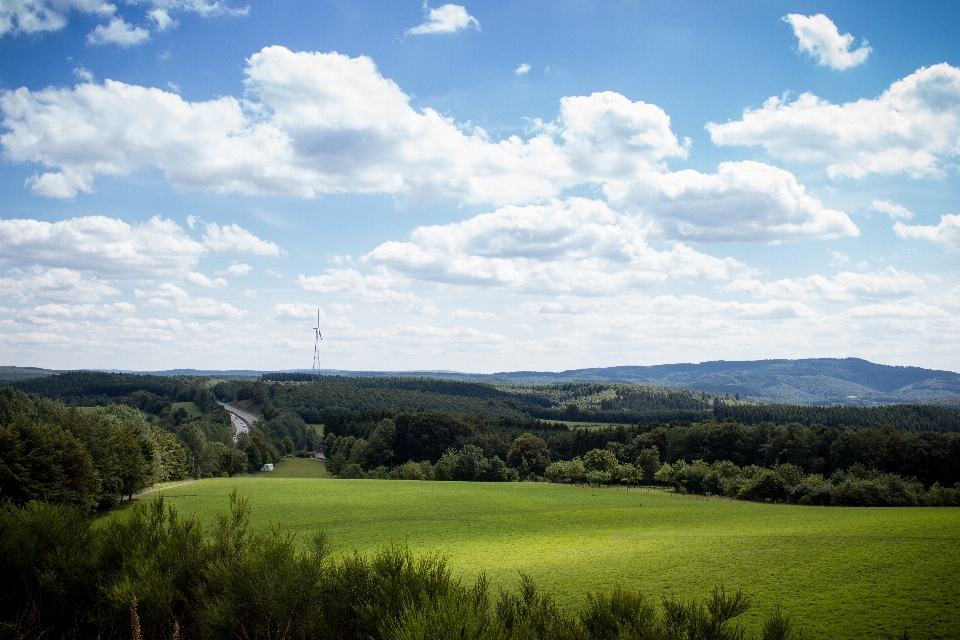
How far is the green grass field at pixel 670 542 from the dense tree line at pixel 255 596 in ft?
18.7

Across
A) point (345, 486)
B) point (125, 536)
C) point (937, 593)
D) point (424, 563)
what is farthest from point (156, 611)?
point (345, 486)

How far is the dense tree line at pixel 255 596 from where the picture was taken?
16.1 metres

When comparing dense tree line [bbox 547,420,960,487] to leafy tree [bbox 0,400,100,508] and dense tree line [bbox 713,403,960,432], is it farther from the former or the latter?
leafy tree [bbox 0,400,100,508]

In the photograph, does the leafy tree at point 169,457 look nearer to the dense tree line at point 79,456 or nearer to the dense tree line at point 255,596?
the dense tree line at point 79,456

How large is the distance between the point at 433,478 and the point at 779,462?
211 feet

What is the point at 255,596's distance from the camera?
64.4 feet

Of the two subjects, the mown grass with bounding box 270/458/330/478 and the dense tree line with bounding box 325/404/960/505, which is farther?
the mown grass with bounding box 270/458/330/478

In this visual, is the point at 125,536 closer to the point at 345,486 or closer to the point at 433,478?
the point at 345,486

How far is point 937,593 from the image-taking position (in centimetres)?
2798

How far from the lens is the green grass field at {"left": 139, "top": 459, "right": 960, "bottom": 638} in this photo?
28.3 m

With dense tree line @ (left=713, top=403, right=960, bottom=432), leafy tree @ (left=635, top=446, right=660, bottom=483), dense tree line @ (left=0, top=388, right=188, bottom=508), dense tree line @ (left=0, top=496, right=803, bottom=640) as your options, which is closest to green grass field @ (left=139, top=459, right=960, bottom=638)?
dense tree line @ (left=0, top=496, right=803, bottom=640)

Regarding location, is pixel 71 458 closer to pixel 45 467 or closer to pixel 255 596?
pixel 45 467

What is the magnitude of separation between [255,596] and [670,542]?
3611cm

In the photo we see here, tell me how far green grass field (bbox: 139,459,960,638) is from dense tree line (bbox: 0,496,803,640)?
571 cm
